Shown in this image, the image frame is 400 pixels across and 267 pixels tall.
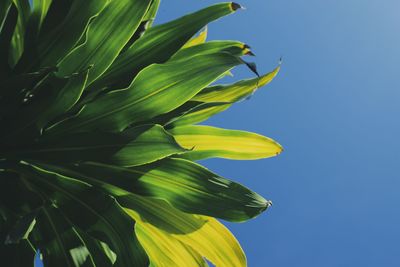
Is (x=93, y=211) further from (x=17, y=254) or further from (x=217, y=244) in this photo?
(x=217, y=244)

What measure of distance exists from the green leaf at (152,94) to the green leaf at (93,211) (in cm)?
13

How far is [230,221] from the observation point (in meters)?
1.54

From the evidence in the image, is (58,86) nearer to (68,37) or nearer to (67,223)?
(68,37)

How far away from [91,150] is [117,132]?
0.08 metres

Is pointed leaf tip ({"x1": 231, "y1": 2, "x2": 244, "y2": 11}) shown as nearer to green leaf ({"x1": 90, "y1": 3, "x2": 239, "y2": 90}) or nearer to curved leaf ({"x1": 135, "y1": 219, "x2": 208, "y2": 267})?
green leaf ({"x1": 90, "y1": 3, "x2": 239, "y2": 90})

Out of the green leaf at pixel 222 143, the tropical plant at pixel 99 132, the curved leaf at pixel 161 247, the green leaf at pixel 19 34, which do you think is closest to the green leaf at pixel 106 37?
the tropical plant at pixel 99 132

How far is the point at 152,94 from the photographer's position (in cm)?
150

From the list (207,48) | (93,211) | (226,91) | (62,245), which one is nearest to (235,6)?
(207,48)

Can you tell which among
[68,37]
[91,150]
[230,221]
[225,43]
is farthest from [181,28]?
[230,221]

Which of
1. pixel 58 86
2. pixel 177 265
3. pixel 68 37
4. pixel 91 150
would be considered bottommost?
pixel 177 265

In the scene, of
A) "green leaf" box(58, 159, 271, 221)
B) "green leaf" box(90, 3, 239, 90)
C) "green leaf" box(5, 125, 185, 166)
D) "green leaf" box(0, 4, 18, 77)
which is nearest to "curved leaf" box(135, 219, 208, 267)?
"green leaf" box(58, 159, 271, 221)

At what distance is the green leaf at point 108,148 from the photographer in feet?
4.79

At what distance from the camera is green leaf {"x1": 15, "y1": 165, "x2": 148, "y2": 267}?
145 cm

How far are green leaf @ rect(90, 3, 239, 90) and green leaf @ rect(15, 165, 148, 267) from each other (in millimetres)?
262
